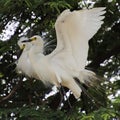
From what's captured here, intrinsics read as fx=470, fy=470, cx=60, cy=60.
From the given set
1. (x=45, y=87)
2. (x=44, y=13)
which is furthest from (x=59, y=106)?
(x=44, y=13)

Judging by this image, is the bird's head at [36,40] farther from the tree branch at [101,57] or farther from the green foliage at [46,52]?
the tree branch at [101,57]

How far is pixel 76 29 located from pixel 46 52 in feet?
1.57

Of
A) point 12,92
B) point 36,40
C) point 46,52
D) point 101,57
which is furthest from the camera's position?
point 101,57

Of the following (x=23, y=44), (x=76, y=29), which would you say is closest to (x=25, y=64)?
(x=23, y=44)

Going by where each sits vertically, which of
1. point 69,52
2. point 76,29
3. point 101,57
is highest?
point 76,29

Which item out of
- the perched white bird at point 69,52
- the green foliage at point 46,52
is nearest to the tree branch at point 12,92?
the green foliage at point 46,52

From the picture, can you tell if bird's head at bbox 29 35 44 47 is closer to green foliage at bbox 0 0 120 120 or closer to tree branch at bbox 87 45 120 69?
green foliage at bbox 0 0 120 120

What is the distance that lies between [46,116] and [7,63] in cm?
62

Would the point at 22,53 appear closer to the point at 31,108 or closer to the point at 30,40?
the point at 30,40

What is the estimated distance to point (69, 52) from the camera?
2.12 m

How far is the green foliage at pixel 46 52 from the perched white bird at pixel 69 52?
127 millimetres

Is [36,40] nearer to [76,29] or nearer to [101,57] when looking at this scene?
[76,29]

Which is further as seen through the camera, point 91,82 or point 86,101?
point 86,101

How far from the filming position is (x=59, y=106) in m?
2.39
